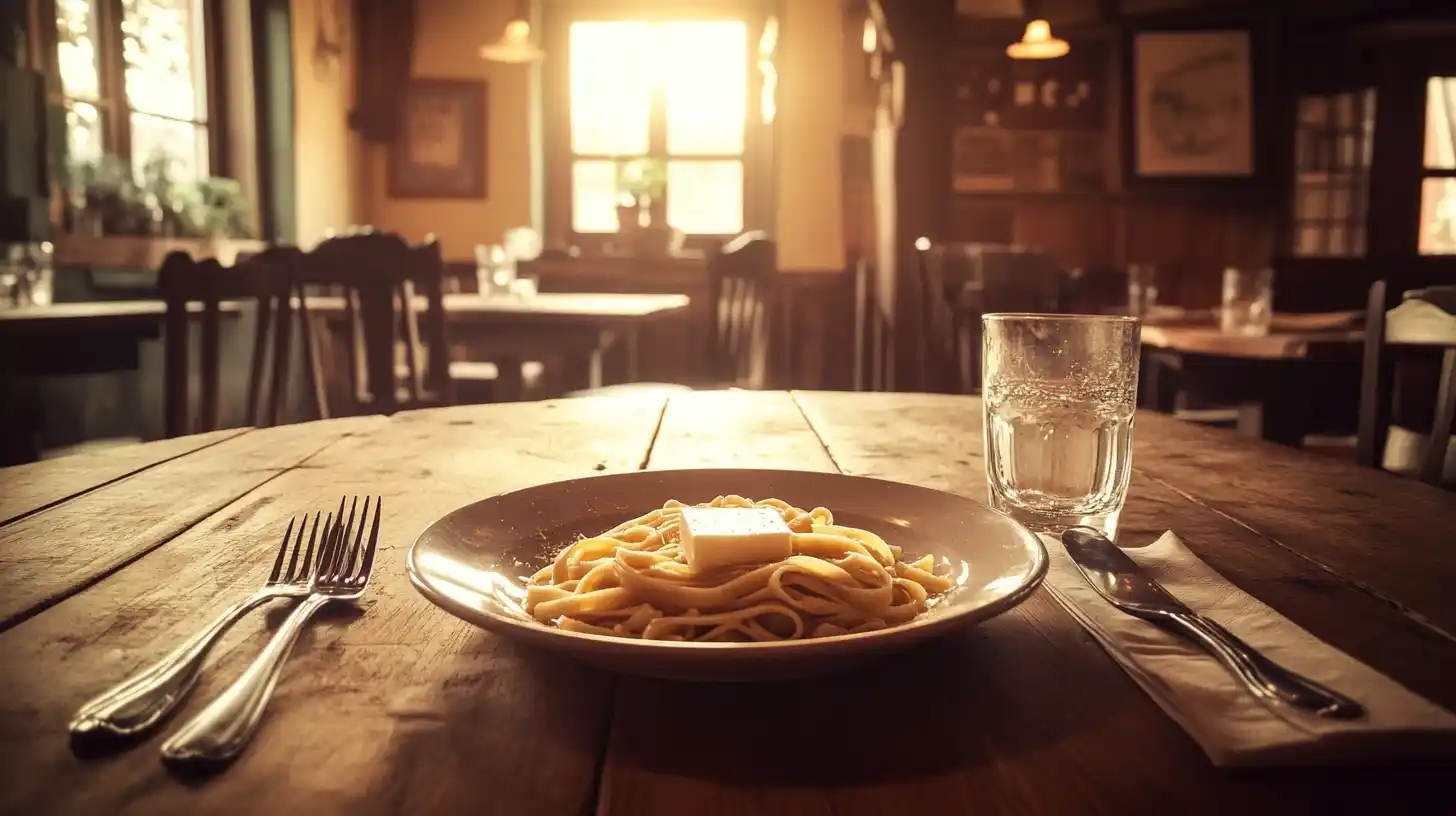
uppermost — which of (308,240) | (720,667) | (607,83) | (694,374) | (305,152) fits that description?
(607,83)

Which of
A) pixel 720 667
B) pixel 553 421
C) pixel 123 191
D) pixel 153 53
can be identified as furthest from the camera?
pixel 153 53

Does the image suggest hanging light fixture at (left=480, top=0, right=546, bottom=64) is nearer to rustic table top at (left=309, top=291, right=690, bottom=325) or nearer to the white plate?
rustic table top at (left=309, top=291, right=690, bottom=325)

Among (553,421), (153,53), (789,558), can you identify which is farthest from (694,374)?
(789,558)

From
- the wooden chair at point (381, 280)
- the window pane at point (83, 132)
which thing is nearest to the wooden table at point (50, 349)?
the wooden chair at point (381, 280)

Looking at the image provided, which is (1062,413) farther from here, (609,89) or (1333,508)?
(609,89)

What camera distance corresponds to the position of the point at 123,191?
3371mm

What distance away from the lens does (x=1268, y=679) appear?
1.36 feet

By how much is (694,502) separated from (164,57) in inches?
157

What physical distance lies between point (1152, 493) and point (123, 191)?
353 centimetres

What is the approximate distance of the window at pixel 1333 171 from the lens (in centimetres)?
564

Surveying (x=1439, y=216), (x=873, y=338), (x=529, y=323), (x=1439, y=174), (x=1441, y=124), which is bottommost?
(x=873, y=338)

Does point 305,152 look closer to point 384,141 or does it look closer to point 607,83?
→ point 384,141

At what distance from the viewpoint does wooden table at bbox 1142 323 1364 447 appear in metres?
2.23

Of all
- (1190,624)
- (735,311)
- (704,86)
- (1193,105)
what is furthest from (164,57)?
(1193,105)
